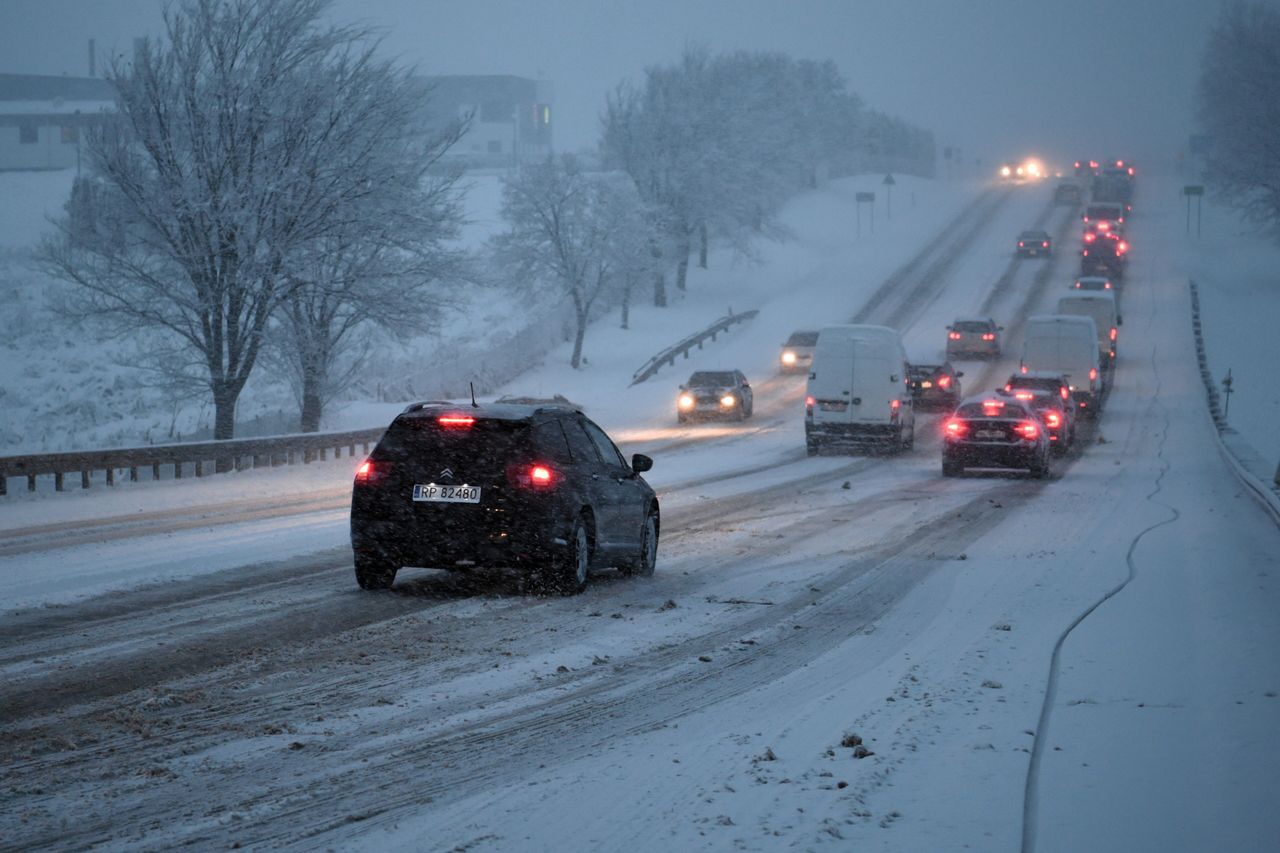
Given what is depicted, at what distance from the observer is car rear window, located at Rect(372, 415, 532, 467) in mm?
11938

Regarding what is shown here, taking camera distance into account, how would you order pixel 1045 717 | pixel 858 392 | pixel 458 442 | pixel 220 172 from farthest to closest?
pixel 858 392
pixel 220 172
pixel 458 442
pixel 1045 717

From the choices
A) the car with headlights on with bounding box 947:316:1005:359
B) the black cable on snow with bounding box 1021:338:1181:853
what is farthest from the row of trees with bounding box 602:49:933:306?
the black cable on snow with bounding box 1021:338:1181:853

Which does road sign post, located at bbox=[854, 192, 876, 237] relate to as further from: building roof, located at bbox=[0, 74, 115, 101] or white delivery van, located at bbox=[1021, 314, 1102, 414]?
building roof, located at bbox=[0, 74, 115, 101]

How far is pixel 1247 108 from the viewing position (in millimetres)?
89250

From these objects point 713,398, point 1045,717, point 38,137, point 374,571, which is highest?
point 38,137

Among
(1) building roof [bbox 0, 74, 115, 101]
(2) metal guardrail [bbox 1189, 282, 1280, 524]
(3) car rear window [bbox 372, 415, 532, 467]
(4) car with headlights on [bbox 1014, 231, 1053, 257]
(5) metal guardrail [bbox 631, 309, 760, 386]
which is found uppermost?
(1) building roof [bbox 0, 74, 115, 101]

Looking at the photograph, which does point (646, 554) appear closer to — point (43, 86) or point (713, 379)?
point (713, 379)

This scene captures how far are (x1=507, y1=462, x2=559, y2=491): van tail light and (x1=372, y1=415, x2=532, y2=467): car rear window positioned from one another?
0.38 feet

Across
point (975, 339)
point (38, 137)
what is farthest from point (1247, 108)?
point (38, 137)

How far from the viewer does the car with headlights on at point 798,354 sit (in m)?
55.8

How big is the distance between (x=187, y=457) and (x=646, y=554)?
13600 mm

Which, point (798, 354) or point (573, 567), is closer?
point (573, 567)

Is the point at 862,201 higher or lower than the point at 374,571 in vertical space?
higher

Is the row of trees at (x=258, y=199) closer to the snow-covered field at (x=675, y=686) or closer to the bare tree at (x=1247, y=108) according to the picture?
the snow-covered field at (x=675, y=686)
